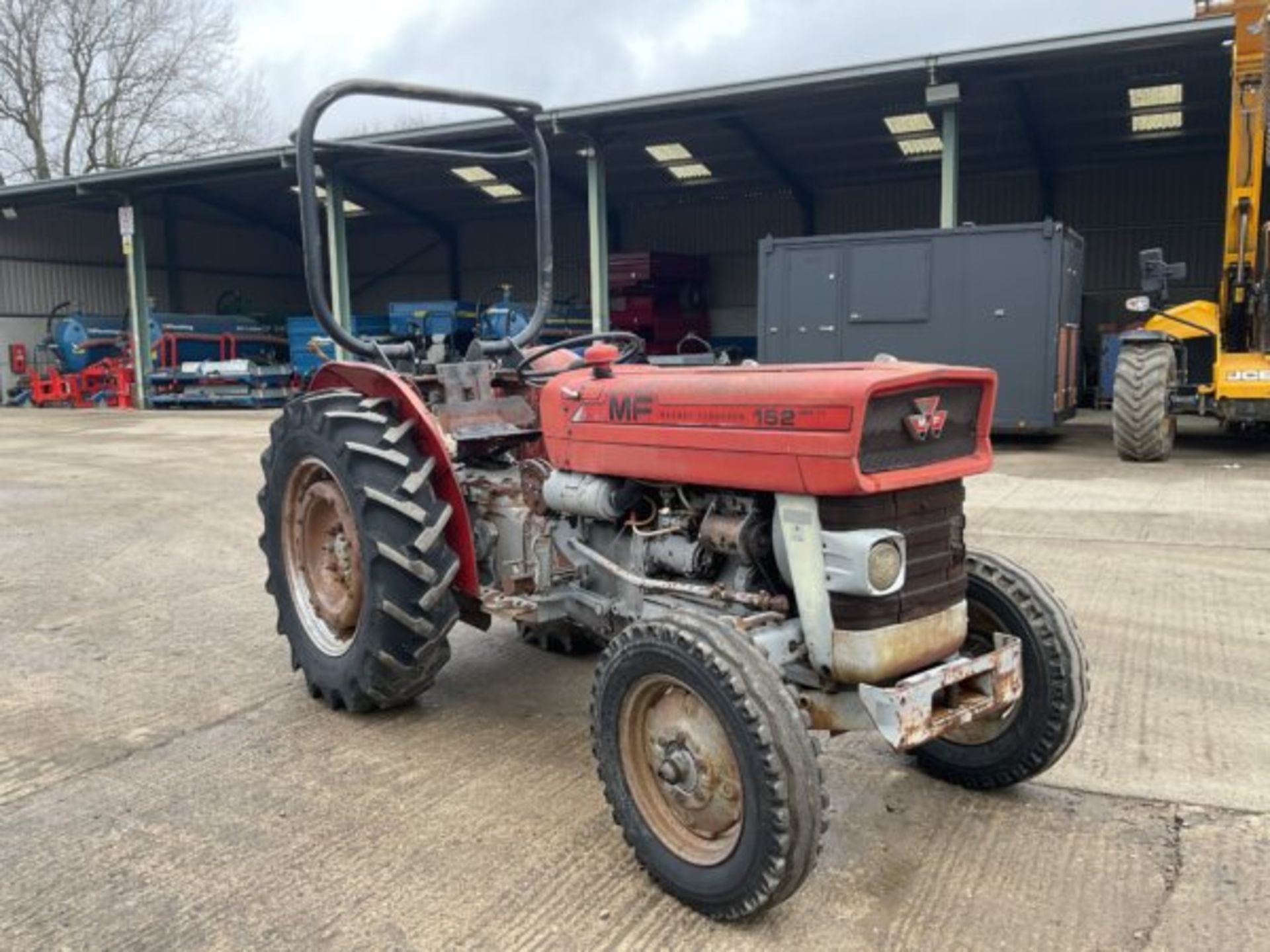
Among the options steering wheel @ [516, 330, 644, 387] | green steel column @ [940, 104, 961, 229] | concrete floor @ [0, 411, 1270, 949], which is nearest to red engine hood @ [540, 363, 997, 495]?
steering wheel @ [516, 330, 644, 387]

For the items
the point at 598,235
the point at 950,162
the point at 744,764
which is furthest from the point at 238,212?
the point at 744,764

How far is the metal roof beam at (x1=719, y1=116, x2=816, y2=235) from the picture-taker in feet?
55.0

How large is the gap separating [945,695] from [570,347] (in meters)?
2.02

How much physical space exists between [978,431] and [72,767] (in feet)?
9.06

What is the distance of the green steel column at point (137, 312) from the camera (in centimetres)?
1959

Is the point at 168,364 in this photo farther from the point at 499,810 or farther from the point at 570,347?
the point at 499,810

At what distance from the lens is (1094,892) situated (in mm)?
2330

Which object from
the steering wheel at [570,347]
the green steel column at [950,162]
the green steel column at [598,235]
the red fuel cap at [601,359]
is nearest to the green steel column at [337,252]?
the green steel column at [598,235]

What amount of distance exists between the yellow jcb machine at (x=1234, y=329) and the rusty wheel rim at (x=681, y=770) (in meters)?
7.92

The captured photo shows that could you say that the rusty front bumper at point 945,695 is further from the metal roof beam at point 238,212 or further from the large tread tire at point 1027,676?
the metal roof beam at point 238,212

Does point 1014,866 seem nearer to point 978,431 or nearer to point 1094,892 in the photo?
point 1094,892

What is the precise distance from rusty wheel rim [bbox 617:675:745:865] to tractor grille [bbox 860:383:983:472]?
0.67 m

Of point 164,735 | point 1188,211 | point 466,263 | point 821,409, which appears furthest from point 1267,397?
point 466,263

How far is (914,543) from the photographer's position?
7.97 ft
